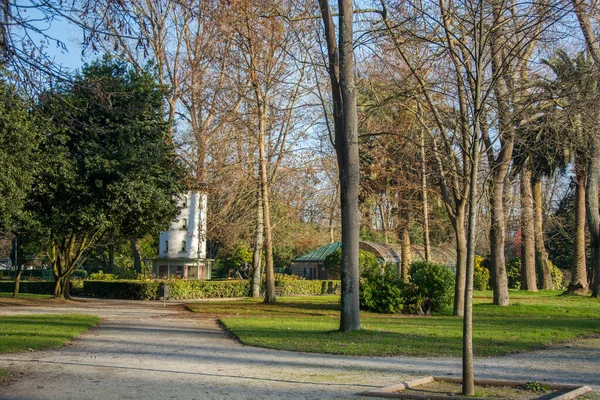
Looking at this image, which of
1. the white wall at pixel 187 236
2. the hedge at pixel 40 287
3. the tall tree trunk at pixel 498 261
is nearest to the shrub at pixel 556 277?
the tall tree trunk at pixel 498 261

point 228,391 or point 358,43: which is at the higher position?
point 358,43

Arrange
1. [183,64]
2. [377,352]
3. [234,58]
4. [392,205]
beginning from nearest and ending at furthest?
[377,352]
[234,58]
[183,64]
[392,205]

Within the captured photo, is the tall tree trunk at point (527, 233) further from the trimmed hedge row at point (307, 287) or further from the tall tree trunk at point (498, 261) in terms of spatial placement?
the trimmed hedge row at point (307, 287)

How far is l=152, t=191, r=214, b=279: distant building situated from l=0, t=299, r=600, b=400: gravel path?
17881 millimetres

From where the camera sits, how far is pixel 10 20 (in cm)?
837

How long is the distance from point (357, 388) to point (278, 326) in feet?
29.8

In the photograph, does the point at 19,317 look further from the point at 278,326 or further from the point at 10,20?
the point at 10,20

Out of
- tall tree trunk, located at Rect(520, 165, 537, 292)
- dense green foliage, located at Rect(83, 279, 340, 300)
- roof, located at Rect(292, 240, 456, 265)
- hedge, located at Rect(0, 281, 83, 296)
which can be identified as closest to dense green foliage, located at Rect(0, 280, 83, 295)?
hedge, located at Rect(0, 281, 83, 296)

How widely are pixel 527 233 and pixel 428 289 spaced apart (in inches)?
618

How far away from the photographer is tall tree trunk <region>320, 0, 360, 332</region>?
1539 cm

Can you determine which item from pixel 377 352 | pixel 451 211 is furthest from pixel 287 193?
pixel 377 352

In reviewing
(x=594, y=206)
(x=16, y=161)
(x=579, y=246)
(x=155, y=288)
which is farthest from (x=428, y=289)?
(x=579, y=246)

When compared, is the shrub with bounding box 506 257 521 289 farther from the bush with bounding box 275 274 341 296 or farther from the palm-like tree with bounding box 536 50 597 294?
the palm-like tree with bounding box 536 50 597 294

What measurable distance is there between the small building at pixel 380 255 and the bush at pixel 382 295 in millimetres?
21902
